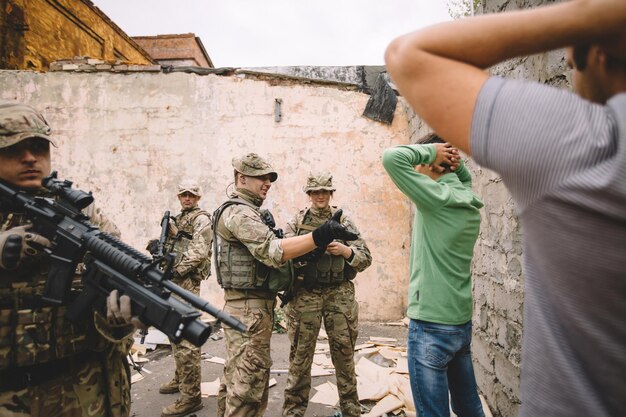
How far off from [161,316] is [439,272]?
5.02 ft

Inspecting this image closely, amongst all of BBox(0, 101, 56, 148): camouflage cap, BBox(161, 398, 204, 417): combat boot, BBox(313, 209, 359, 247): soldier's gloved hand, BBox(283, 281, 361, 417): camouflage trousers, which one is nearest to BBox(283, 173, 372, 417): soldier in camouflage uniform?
BBox(283, 281, 361, 417): camouflage trousers

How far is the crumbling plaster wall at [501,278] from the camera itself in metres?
2.52

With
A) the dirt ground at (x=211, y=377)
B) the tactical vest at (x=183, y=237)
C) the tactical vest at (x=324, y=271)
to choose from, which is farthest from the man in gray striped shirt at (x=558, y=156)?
the tactical vest at (x=183, y=237)

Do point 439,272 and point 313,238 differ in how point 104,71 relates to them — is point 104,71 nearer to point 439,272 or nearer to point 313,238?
point 313,238

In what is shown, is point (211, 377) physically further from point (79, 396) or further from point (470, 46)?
point (470, 46)

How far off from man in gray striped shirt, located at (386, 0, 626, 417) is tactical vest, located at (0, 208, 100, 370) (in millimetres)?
1909

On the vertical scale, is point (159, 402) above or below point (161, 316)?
below

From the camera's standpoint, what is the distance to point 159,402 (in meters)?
4.07

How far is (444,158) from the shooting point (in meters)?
2.28

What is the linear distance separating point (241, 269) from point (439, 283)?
153 centimetres

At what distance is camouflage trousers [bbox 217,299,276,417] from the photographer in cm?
269

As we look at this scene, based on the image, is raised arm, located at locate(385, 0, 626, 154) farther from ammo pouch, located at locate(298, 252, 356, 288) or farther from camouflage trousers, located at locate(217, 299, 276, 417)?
ammo pouch, located at locate(298, 252, 356, 288)

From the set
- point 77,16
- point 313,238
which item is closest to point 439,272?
point 313,238

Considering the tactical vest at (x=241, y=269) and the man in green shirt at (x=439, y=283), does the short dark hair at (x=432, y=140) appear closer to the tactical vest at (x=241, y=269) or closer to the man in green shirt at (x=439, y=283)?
the man in green shirt at (x=439, y=283)
